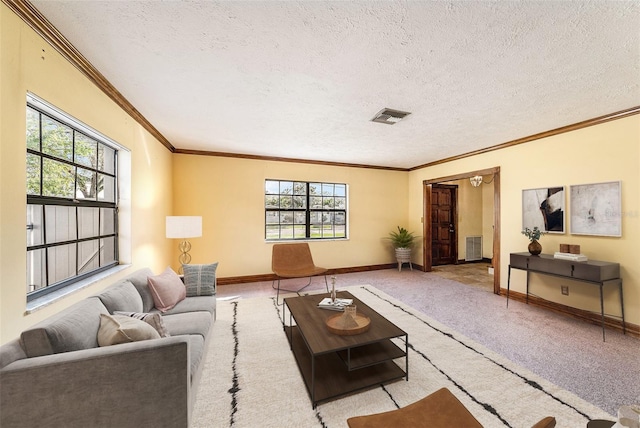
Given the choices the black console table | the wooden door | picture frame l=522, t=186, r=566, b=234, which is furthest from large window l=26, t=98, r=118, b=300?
the wooden door

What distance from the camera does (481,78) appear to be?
209 cm

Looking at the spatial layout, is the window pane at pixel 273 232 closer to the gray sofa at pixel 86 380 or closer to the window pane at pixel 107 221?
the window pane at pixel 107 221

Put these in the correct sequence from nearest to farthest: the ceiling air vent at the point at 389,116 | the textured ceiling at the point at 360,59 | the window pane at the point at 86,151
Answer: the textured ceiling at the point at 360,59
the window pane at the point at 86,151
the ceiling air vent at the point at 389,116

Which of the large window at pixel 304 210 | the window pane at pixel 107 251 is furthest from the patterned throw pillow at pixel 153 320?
the large window at pixel 304 210

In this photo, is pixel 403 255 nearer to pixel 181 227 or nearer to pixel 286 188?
pixel 286 188

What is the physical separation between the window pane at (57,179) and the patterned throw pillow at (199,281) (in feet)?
4.04

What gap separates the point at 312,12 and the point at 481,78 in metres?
1.56

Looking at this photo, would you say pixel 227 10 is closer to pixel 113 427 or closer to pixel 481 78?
pixel 481 78

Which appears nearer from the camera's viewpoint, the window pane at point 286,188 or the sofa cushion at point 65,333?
the sofa cushion at point 65,333

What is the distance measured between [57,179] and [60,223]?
33 cm

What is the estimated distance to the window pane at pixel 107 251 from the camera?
2.45 meters

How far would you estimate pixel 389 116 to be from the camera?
2.86 meters

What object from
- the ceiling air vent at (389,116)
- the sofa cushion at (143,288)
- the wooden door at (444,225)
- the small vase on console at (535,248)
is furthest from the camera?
the wooden door at (444,225)

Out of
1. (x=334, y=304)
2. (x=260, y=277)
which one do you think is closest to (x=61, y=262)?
(x=334, y=304)
